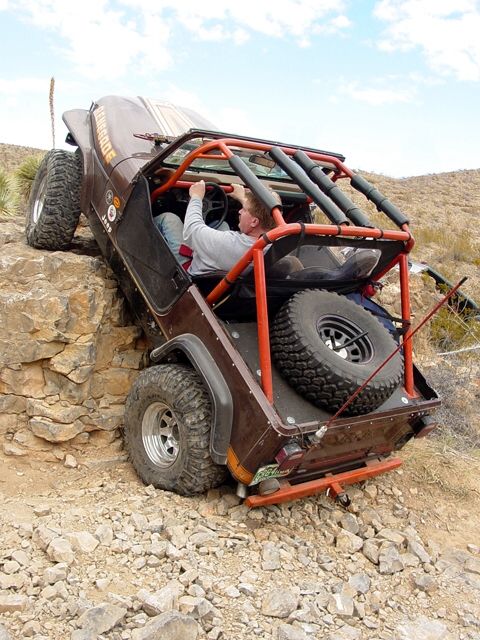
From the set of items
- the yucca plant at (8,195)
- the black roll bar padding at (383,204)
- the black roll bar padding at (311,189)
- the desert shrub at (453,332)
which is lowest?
the yucca plant at (8,195)

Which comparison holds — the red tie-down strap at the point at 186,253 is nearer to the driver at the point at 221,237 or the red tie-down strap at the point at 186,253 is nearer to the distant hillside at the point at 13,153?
the driver at the point at 221,237

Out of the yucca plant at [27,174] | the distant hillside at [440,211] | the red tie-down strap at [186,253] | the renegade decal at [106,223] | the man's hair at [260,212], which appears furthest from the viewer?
Result: the distant hillside at [440,211]

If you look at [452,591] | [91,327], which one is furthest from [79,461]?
[452,591]

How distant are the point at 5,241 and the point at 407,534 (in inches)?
160

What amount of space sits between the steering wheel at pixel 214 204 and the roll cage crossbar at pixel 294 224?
0.72ft

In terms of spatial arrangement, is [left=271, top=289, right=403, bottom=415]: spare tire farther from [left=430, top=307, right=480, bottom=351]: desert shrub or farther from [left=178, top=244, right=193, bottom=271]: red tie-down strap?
[left=430, top=307, right=480, bottom=351]: desert shrub

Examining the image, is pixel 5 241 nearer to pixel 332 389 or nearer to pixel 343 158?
pixel 343 158

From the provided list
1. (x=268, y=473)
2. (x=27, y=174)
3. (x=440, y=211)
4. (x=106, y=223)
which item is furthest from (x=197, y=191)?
(x=440, y=211)

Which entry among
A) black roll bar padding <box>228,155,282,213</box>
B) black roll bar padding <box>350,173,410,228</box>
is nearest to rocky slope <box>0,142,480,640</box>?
black roll bar padding <box>228,155,282,213</box>

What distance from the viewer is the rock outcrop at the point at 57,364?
168 inches

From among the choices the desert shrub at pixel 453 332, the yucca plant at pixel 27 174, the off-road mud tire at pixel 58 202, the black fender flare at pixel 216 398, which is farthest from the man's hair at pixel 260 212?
the yucca plant at pixel 27 174

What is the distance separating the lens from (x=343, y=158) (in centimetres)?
446

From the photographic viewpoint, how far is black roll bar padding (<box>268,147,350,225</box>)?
10.8 feet

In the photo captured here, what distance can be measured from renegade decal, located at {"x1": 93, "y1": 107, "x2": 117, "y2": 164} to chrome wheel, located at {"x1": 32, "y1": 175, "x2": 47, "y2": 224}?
62 cm
